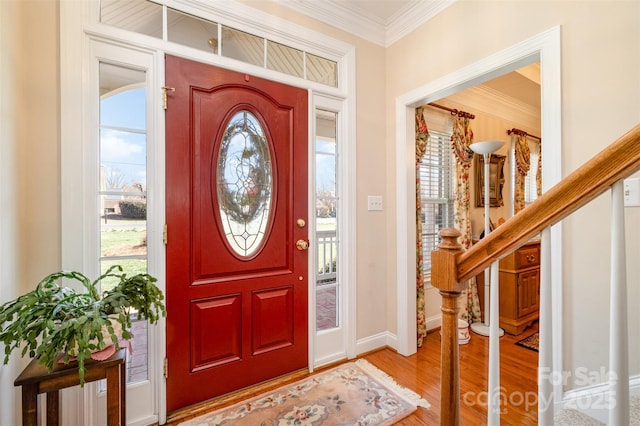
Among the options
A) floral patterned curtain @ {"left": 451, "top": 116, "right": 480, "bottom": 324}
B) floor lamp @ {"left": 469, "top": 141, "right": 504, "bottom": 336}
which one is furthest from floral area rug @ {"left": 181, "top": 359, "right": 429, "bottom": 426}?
floral patterned curtain @ {"left": 451, "top": 116, "right": 480, "bottom": 324}

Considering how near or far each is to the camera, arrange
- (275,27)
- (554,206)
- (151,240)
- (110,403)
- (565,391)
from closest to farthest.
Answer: (554,206), (110,403), (565,391), (151,240), (275,27)

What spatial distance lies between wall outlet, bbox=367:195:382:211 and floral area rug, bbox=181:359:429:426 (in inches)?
52.3

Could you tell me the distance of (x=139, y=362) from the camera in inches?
66.4

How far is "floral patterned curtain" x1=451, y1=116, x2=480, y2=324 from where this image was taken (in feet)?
10.2

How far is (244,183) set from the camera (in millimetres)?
1980

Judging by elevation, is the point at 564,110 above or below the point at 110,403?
above

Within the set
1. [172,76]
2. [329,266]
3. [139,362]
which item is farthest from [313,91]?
[139,362]

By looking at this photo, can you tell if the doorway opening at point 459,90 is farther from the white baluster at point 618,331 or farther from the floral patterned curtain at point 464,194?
the floral patterned curtain at point 464,194

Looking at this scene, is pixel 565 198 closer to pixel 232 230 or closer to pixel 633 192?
pixel 633 192

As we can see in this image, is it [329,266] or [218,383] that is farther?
[329,266]

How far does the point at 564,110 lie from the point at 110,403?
2.61 meters

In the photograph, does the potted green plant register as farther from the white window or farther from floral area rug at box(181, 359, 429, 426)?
the white window

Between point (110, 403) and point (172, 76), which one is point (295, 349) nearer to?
point (110, 403)

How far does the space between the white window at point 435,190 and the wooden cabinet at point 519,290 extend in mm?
721
